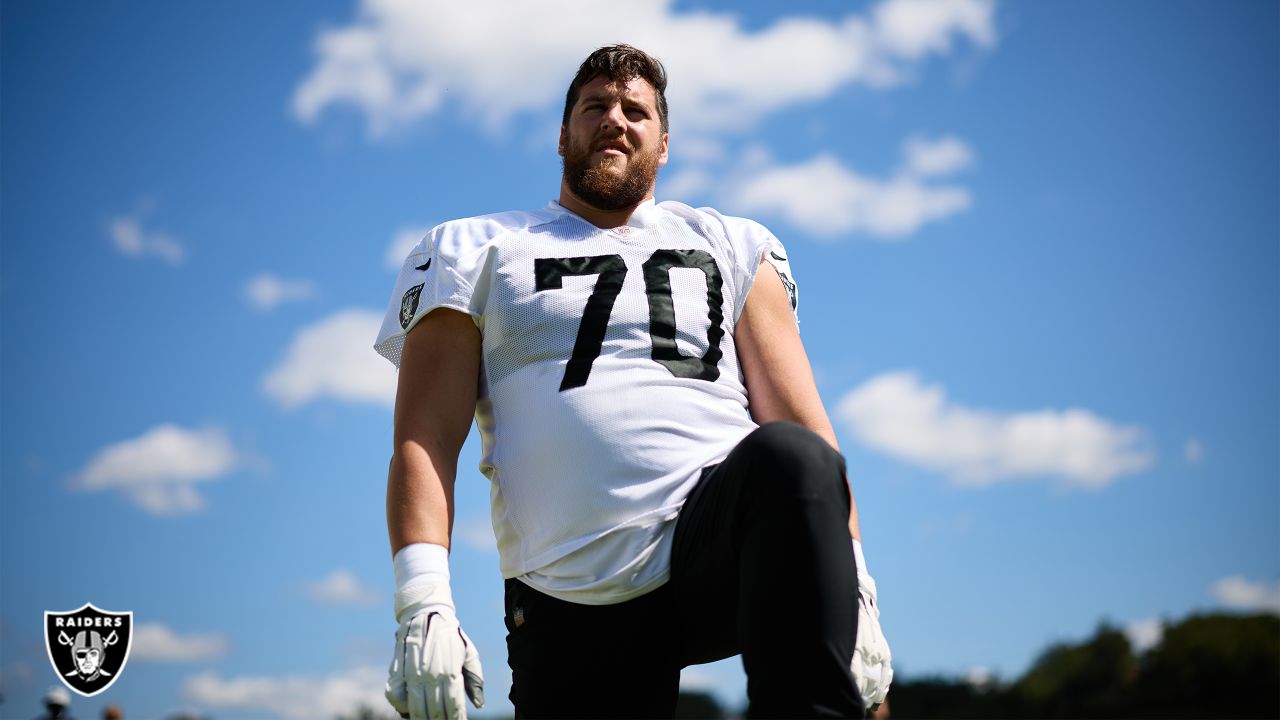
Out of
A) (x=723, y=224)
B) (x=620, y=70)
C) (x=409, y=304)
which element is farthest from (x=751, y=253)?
(x=409, y=304)

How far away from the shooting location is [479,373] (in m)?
2.87

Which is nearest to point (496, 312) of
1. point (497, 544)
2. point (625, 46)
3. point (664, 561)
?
point (497, 544)

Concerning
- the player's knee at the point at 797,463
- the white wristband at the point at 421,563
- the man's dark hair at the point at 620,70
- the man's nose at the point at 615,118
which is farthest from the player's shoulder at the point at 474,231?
the player's knee at the point at 797,463

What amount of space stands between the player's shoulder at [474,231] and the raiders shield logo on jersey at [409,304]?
0.13 meters

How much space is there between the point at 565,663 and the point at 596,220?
1.35 m

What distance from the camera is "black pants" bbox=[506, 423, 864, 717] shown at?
1839 millimetres

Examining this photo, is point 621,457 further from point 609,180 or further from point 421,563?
point 609,180

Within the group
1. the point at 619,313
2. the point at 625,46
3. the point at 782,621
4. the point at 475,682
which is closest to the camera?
the point at 782,621

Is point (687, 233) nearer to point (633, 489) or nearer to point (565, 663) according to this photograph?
point (633, 489)

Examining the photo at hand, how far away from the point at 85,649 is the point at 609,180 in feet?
15.3

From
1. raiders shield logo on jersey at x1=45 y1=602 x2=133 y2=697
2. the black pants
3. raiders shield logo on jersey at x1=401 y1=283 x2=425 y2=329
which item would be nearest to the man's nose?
raiders shield logo on jersey at x1=401 y1=283 x2=425 y2=329

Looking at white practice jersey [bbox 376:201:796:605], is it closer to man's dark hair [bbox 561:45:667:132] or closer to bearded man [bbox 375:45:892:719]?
bearded man [bbox 375:45:892:719]

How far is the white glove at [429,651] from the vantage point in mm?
2191

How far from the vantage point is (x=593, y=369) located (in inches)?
103
